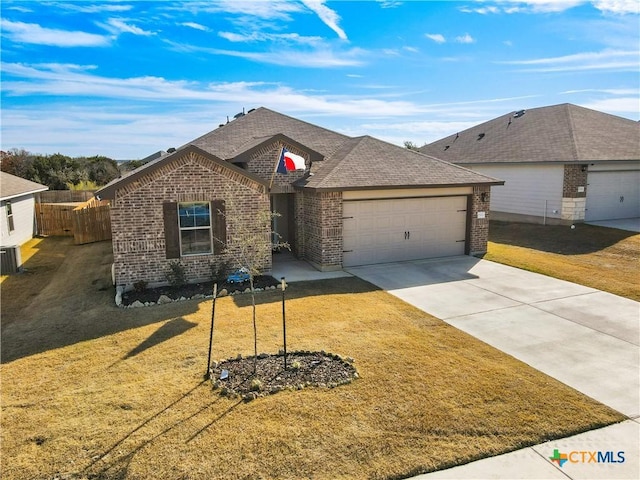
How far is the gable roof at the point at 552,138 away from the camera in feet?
65.6

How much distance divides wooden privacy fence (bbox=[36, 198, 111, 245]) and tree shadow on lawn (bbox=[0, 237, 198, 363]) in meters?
4.62

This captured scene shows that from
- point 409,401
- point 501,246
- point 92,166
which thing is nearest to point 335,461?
point 409,401

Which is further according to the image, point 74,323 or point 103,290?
point 103,290

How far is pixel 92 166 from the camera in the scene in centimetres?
4056

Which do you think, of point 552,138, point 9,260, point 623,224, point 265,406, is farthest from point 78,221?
point 623,224

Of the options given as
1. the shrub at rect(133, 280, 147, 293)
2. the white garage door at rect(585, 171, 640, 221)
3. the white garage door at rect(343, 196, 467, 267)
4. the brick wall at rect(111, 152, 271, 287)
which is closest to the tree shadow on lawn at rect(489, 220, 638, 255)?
the white garage door at rect(585, 171, 640, 221)

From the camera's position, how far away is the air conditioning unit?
14.2 metres

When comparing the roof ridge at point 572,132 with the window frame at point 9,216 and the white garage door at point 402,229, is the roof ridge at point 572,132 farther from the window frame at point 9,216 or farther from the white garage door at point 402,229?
the window frame at point 9,216

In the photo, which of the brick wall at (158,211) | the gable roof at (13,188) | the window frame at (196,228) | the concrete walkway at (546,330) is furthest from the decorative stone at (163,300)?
the gable roof at (13,188)

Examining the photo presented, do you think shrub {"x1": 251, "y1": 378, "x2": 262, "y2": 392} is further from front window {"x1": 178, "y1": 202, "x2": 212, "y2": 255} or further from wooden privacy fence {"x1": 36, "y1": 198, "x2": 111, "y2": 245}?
wooden privacy fence {"x1": 36, "y1": 198, "x2": 111, "y2": 245}

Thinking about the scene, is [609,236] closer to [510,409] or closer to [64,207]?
[510,409]

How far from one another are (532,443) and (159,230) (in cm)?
963

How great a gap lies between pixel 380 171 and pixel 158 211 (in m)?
6.94

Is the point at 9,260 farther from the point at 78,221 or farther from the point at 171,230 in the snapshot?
the point at 171,230
